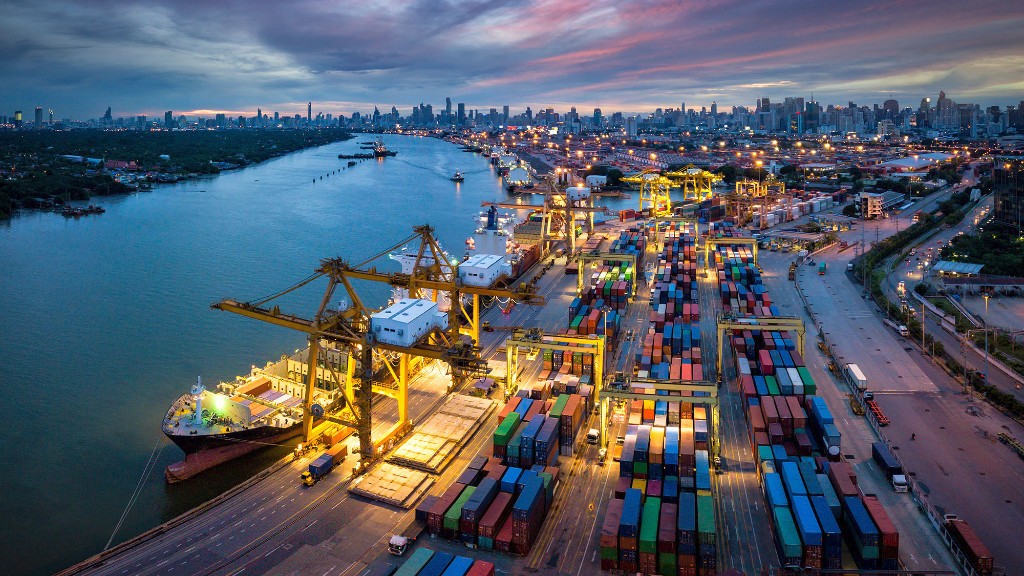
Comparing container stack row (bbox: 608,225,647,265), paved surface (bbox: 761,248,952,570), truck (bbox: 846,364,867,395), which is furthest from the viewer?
container stack row (bbox: 608,225,647,265)

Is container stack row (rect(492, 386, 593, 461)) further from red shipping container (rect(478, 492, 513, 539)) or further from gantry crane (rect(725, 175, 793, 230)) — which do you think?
gantry crane (rect(725, 175, 793, 230))

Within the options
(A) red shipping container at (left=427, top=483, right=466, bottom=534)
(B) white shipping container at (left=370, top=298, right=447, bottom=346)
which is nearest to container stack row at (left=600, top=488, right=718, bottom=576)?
(A) red shipping container at (left=427, top=483, right=466, bottom=534)

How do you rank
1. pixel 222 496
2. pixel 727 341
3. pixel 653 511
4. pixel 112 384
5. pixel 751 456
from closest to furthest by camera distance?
pixel 653 511 < pixel 222 496 < pixel 751 456 < pixel 112 384 < pixel 727 341

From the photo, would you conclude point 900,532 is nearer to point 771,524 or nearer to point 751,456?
point 771,524

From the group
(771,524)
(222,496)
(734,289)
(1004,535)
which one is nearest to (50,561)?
(222,496)

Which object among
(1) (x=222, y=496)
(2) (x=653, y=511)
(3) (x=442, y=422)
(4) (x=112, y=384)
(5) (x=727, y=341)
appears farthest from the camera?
(5) (x=727, y=341)

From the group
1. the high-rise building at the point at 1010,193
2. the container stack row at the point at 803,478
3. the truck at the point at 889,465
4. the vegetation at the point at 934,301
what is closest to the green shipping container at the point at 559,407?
the container stack row at the point at 803,478

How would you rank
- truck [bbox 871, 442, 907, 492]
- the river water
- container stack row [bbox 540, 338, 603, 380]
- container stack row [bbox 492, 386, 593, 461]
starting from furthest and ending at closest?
container stack row [bbox 540, 338, 603, 380]
the river water
container stack row [bbox 492, 386, 593, 461]
truck [bbox 871, 442, 907, 492]

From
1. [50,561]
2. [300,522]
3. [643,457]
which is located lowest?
[50,561]

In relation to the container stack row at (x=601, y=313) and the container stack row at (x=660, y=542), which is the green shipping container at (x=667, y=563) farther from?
the container stack row at (x=601, y=313)
